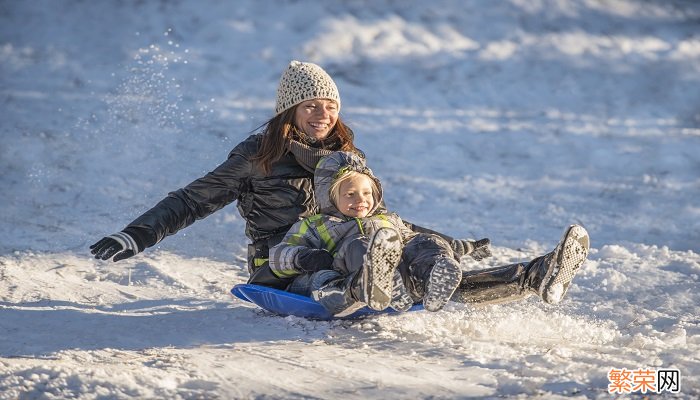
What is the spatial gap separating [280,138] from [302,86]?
251 millimetres

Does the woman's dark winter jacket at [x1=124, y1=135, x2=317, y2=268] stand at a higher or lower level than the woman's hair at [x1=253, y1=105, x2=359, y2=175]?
lower

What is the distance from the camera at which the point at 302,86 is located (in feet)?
12.7

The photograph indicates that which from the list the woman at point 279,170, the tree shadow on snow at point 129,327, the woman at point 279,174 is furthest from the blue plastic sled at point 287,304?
the woman at point 279,170

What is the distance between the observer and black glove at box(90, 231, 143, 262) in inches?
133

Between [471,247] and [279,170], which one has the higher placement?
[279,170]

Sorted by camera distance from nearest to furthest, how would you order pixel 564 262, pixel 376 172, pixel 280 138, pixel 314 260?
pixel 564 262 → pixel 314 260 → pixel 280 138 → pixel 376 172

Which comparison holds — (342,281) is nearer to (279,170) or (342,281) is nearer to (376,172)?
(279,170)

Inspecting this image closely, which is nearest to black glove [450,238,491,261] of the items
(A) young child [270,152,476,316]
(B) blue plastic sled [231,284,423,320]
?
(A) young child [270,152,476,316]

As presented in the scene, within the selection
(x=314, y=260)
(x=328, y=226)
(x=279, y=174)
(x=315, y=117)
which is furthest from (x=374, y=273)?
(x=315, y=117)

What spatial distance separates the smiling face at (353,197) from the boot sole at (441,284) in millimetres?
534

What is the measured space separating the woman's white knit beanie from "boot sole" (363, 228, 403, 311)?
1.08 m

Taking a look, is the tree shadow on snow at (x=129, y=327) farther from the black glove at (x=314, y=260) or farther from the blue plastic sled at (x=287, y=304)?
the black glove at (x=314, y=260)

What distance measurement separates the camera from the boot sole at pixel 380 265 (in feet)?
9.63

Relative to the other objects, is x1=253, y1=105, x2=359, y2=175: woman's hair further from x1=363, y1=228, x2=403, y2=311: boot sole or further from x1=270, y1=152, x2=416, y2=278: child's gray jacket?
x1=363, y1=228, x2=403, y2=311: boot sole
